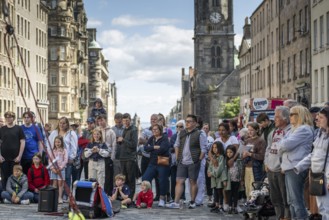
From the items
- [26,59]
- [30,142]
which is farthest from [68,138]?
[26,59]

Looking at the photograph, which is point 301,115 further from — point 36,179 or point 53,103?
point 53,103

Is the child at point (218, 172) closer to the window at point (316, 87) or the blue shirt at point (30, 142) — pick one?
the blue shirt at point (30, 142)

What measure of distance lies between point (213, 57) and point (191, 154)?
102m

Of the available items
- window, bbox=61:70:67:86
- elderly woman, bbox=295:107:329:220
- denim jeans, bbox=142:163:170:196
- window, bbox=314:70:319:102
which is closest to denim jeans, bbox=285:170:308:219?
elderly woman, bbox=295:107:329:220

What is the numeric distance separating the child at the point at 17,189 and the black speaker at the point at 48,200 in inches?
76.2

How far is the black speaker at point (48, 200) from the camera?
16188mm

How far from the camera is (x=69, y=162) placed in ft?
61.4

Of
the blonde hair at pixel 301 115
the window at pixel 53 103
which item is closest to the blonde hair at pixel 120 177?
the blonde hair at pixel 301 115

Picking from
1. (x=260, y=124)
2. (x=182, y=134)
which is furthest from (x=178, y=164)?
(x=260, y=124)

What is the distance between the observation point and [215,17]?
396ft

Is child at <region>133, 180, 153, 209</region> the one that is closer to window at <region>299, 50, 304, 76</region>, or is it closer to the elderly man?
the elderly man

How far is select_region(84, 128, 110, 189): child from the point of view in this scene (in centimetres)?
1797

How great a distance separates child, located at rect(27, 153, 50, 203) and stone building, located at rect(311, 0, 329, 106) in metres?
21.4

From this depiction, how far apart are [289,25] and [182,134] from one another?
33085 millimetres
